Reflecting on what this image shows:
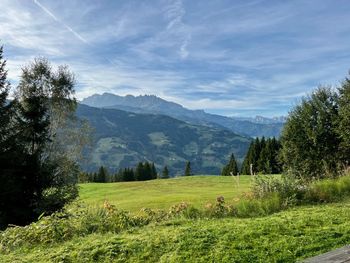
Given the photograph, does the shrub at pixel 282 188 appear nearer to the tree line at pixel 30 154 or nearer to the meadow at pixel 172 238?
the meadow at pixel 172 238

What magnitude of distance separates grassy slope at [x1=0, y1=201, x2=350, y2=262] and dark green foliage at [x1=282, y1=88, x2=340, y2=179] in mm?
22260

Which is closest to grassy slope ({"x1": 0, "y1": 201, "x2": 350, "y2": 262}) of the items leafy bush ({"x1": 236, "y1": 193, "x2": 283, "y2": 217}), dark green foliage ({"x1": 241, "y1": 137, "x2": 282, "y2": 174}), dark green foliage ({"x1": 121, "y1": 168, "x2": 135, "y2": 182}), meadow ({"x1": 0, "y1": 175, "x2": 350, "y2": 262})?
meadow ({"x1": 0, "y1": 175, "x2": 350, "y2": 262})

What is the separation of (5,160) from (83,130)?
16.8m

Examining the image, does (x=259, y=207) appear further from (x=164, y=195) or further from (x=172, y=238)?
(x=164, y=195)

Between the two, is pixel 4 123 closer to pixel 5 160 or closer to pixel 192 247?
pixel 5 160

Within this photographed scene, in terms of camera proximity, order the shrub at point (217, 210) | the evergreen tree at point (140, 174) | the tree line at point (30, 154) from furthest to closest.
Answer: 1. the evergreen tree at point (140, 174)
2. the tree line at point (30, 154)
3. the shrub at point (217, 210)

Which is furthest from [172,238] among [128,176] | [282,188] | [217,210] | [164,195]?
[128,176]

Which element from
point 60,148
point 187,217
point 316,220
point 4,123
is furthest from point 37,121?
point 316,220

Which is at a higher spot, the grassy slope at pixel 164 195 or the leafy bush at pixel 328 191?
the leafy bush at pixel 328 191

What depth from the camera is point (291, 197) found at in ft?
39.1

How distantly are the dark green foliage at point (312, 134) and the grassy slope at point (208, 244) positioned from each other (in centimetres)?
2226

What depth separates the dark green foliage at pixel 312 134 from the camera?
2947 cm

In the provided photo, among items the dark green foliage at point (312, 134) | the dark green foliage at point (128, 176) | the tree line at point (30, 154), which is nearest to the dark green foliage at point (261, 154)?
the dark green foliage at point (128, 176)

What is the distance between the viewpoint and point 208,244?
6.70 meters
